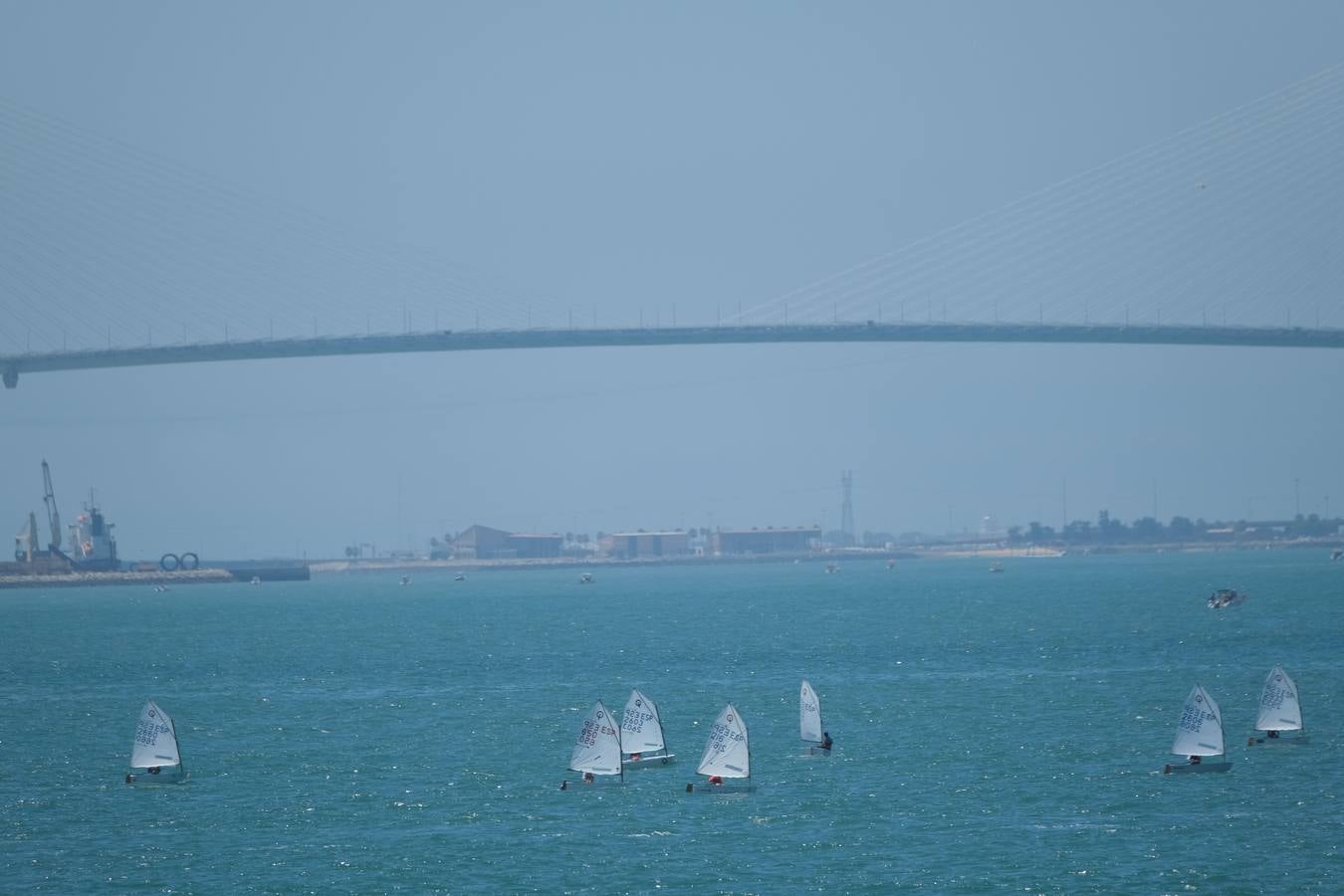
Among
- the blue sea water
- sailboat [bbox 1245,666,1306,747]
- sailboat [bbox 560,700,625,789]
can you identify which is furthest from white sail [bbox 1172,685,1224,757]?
sailboat [bbox 560,700,625,789]

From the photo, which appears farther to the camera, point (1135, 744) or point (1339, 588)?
point (1339, 588)

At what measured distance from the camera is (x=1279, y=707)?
3819 cm

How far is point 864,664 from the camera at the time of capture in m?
59.9

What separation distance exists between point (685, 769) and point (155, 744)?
1070cm

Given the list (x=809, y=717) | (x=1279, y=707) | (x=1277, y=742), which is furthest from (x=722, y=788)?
(x=1279, y=707)

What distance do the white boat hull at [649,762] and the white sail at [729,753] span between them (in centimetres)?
307

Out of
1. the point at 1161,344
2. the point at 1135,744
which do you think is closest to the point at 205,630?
the point at 1161,344

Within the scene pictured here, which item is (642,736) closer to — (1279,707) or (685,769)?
(685,769)

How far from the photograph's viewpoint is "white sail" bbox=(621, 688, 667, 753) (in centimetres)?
3697

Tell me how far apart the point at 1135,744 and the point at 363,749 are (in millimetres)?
16839

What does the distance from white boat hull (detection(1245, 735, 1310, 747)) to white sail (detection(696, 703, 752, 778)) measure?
11360mm

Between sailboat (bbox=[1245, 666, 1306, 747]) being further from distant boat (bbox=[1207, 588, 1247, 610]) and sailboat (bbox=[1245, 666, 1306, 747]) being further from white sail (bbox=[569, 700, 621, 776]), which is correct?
distant boat (bbox=[1207, 588, 1247, 610])

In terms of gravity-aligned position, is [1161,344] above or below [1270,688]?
above

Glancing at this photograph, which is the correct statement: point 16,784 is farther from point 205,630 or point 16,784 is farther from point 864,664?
point 205,630
